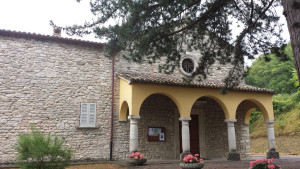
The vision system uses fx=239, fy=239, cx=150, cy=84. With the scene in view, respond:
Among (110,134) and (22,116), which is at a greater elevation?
(22,116)

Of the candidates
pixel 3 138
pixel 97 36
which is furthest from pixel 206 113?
pixel 3 138

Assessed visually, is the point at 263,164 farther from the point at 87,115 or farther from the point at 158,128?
the point at 87,115

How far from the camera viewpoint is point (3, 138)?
8664 millimetres

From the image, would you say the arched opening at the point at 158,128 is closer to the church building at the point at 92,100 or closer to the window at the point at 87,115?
the church building at the point at 92,100

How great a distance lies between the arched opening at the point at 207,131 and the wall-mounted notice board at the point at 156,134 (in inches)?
70.2

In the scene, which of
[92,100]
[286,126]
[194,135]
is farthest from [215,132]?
[286,126]

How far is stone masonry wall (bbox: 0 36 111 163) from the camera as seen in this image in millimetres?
8984

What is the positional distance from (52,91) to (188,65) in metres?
6.70

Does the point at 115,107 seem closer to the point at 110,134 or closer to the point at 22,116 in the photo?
the point at 110,134

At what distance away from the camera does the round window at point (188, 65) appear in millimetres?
12312

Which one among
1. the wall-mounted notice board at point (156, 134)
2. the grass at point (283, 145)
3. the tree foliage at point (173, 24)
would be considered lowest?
the grass at point (283, 145)

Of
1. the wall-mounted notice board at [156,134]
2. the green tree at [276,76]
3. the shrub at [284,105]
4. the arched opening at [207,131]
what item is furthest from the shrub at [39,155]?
the green tree at [276,76]

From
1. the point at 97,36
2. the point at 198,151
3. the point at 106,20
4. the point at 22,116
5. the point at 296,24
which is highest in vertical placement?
the point at 106,20

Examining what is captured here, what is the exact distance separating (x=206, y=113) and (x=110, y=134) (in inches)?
205
